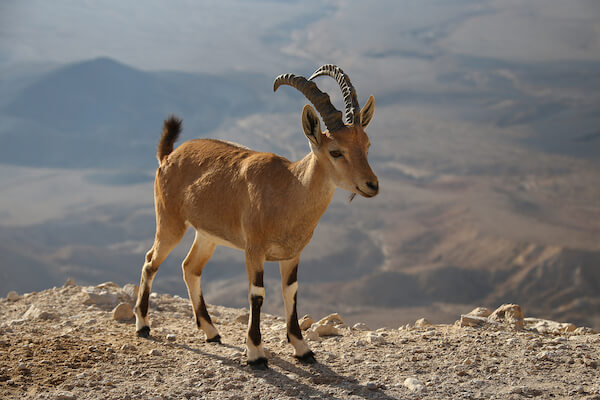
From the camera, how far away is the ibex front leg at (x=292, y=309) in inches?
338

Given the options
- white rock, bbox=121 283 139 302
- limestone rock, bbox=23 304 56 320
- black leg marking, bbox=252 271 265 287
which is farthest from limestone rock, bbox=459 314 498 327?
limestone rock, bbox=23 304 56 320

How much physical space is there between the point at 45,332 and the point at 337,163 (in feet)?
19.8

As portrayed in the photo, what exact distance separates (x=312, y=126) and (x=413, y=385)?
330 cm

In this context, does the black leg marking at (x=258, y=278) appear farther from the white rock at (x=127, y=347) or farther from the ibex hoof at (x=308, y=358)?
the white rock at (x=127, y=347)

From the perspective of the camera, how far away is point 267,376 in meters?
8.11

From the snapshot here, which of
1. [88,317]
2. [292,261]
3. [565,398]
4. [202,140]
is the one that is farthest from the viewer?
[88,317]

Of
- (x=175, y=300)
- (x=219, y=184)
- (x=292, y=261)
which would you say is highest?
(x=219, y=184)

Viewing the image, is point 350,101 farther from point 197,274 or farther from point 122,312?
point 122,312

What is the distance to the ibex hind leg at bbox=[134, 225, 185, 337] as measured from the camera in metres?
9.66

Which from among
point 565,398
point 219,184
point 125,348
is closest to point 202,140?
point 219,184

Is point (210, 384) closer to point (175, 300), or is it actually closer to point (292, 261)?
point (292, 261)

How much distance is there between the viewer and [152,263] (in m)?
9.91

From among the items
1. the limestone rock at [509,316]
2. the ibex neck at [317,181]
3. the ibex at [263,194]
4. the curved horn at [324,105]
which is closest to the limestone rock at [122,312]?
→ the ibex at [263,194]

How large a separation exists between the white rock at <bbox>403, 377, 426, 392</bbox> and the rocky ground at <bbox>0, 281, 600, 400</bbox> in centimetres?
2
